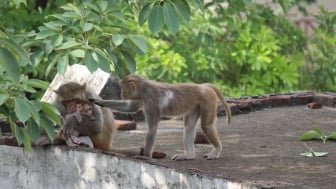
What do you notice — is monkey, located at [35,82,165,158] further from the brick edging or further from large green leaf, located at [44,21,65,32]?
the brick edging

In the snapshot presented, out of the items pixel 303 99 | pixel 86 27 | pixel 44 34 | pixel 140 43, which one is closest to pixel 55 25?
pixel 44 34

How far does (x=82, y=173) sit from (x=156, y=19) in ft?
6.46

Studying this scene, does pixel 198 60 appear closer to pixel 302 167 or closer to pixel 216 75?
pixel 216 75

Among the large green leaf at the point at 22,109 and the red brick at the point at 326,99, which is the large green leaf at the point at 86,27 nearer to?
the large green leaf at the point at 22,109

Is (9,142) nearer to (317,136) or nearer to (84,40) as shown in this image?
(84,40)

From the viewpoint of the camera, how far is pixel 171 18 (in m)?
6.11

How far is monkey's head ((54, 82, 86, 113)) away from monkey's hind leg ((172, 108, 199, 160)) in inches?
35.3

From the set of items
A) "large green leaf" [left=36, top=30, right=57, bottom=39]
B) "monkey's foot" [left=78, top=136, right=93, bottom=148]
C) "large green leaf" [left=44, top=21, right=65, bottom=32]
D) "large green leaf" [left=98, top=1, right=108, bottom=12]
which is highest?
"large green leaf" [left=98, top=1, right=108, bottom=12]

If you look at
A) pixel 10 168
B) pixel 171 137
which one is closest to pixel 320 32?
pixel 171 137

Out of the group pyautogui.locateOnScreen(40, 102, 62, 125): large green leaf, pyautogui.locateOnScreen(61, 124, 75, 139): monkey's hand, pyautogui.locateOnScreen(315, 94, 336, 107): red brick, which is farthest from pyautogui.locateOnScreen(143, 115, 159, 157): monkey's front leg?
pyautogui.locateOnScreen(315, 94, 336, 107): red brick

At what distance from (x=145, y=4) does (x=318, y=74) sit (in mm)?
8732

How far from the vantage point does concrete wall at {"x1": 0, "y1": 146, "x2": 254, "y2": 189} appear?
264 inches

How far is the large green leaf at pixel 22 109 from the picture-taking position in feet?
19.7

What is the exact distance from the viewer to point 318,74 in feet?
48.8
